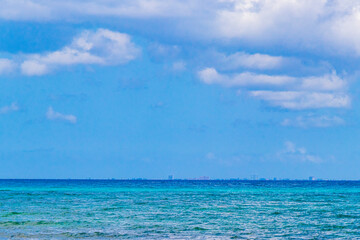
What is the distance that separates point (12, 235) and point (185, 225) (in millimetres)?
12323

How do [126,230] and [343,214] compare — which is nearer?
[126,230]

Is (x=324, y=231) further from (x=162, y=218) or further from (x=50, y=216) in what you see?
(x=50, y=216)

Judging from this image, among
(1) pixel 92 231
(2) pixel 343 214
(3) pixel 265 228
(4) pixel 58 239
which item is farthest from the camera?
(2) pixel 343 214

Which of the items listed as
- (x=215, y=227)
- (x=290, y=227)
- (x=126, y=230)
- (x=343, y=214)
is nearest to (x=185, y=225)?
(x=215, y=227)

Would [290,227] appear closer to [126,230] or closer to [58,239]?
[126,230]

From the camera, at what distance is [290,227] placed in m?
39.1

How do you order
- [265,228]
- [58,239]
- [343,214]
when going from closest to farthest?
[58,239] < [265,228] < [343,214]

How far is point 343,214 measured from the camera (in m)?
49.8

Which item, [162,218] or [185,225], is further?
[162,218]

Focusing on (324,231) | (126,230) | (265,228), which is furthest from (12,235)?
(324,231)

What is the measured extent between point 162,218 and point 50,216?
9.54 meters

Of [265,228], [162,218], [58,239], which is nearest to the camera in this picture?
[58,239]

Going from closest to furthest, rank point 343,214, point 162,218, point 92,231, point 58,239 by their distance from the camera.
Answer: point 58,239 → point 92,231 → point 162,218 → point 343,214

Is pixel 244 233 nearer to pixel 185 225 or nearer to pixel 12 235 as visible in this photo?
pixel 185 225
